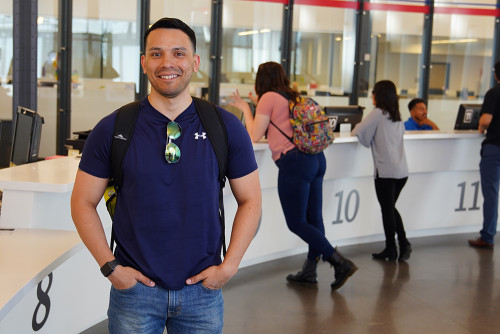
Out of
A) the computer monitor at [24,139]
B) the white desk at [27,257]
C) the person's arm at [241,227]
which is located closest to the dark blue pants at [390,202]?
the computer monitor at [24,139]

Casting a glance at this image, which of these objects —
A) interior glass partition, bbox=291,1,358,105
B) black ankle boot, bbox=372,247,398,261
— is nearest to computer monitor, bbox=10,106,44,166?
black ankle boot, bbox=372,247,398,261

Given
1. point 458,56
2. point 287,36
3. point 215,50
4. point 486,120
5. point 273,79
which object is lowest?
point 486,120

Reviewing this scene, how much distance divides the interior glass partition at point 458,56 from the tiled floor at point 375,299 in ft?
20.4

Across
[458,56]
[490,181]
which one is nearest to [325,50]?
[458,56]

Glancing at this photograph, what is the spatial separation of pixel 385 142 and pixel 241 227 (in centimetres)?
345

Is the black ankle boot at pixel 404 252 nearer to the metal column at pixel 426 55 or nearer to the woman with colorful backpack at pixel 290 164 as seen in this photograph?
the woman with colorful backpack at pixel 290 164

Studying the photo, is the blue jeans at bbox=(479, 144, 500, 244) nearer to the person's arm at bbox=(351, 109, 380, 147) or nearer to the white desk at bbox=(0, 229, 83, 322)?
the person's arm at bbox=(351, 109, 380, 147)

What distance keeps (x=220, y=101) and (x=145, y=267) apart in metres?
8.01

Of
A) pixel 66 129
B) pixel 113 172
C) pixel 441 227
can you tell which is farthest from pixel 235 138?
pixel 66 129

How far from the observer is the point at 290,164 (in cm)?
440

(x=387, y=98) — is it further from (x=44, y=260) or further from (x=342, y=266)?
(x=44, y=260)

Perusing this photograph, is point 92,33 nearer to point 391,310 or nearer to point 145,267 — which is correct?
point 391,310

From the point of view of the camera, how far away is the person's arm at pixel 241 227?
192cm

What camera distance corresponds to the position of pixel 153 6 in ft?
30.0
